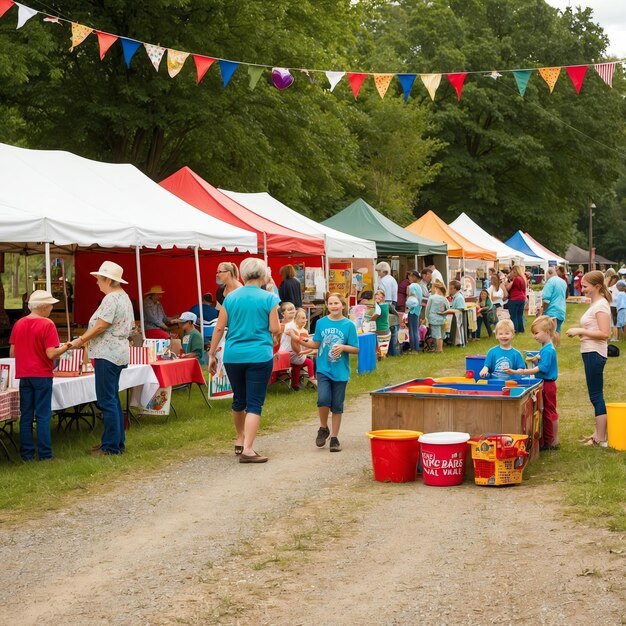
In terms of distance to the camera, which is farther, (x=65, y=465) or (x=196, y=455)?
(x=196, y=455)

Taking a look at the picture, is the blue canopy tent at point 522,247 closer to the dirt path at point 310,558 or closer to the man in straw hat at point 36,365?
the man in straw hat at point 36,365

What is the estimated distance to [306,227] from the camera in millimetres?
19938

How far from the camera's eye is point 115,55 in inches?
929

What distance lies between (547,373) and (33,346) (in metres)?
4.53

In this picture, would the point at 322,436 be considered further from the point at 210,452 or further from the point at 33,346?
the point at 33,346

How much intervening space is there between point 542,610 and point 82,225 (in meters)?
8.08

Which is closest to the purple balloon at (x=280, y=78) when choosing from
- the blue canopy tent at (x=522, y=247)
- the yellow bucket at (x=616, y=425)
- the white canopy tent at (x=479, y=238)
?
the yellow bucket at (x=616, y=425)

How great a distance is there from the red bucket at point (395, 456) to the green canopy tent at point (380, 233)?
14.6 m

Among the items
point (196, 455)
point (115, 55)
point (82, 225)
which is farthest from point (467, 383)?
point (115, 55)

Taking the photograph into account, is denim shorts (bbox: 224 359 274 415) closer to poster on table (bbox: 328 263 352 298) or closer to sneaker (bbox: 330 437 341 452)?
sneaker (bbox: 330 437 341 452)

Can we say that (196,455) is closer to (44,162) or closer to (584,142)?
(44,162)

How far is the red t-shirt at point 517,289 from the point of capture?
906 inches

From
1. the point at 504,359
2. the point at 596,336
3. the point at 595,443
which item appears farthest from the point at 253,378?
the point at 595,443

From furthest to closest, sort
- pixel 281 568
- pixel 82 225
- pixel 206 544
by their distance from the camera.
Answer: pixel 82 225 < pixel 206 544 < pixel 281 568
